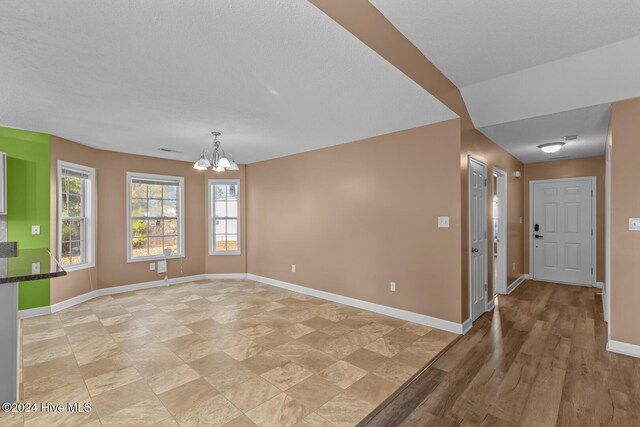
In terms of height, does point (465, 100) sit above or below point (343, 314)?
above

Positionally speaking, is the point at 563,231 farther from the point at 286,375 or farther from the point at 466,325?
the point at 286,375

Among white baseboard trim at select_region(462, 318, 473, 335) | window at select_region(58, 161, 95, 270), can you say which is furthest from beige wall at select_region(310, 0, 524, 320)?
window at select_region(58, 161, 95, 270)

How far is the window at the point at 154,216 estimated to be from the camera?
18.5 ft

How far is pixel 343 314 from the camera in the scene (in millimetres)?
4246

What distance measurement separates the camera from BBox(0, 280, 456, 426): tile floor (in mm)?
2176

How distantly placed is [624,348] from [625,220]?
1.27 metres

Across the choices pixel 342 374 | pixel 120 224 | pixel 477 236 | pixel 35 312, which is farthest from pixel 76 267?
pixel 477 236

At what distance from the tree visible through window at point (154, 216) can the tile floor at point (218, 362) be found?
4.49 feet

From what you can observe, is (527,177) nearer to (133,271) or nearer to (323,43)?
(323,43)

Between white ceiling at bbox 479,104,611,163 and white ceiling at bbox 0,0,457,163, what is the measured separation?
114 centimetres

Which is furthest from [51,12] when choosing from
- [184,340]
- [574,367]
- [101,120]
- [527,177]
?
[527,177]

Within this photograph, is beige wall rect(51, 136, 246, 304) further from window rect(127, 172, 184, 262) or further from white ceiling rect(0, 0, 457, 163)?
white ceiling rect(0, 0, 457, 163)

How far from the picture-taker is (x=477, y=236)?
407 cm

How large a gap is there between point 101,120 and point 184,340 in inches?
109
